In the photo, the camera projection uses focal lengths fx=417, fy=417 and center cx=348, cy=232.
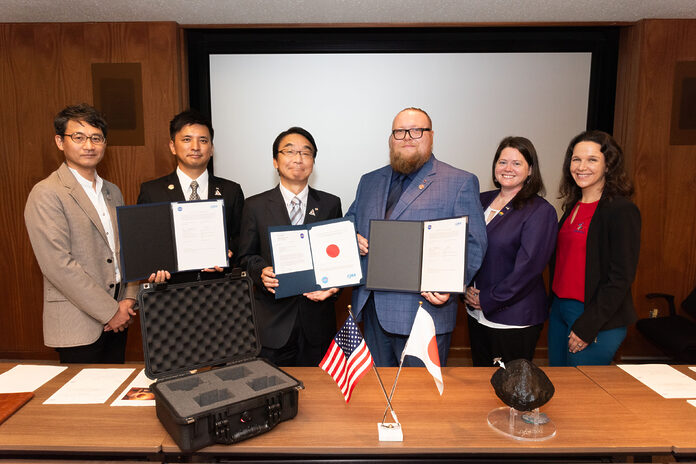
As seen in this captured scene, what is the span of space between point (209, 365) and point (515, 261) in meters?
1.81

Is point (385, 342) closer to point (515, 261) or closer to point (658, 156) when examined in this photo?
point (515, 261)

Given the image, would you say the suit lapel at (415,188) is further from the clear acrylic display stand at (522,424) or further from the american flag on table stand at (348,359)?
the clear acrylic display stand at (522,424)

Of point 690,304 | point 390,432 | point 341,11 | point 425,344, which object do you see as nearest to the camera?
point 390,432

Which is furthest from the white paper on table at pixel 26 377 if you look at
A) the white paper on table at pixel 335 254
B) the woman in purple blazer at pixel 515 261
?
the woman in purple blazer at pixel 515 261

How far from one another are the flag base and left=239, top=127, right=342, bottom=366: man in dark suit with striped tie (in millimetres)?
982

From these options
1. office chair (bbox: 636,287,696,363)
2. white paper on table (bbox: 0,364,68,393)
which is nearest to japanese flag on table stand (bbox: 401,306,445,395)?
white paper on table (bbox: 0,364,68,393)

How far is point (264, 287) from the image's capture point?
8.09 ft

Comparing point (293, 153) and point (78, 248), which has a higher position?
point (293, 153)

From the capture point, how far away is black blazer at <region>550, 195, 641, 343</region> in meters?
2.36

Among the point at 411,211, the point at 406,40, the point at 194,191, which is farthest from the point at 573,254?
the point at 406,40

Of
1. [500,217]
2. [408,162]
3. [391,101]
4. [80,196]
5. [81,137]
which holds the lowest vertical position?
[500,217]

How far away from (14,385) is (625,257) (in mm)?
3166

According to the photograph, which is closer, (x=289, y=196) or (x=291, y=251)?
(x=291, y=251)

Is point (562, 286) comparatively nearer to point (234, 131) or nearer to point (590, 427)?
point (590, 427)
